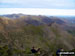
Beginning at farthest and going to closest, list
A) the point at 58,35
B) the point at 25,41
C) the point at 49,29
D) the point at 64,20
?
the point at 64,20, the point at 49,29, the point at 58,35, the point at 25,41

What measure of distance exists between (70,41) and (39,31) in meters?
2.90

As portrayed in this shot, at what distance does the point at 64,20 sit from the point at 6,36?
1109 cm

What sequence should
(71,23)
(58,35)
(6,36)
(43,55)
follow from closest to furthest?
(43,55) → (6,36) → (58,35) → (71,23)

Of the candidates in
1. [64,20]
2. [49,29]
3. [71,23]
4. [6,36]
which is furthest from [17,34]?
[64,20]

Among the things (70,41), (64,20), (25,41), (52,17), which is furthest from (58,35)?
(52,17)

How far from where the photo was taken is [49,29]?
58.5ft

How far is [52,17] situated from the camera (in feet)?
88.1

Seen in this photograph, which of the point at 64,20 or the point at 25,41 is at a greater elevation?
the point at 64,20

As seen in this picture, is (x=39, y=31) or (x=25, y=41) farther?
(x=39, y=31)

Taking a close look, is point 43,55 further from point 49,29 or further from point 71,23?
point 71,23

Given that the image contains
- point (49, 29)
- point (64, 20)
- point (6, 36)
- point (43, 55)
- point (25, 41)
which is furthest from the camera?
point (64, 20)

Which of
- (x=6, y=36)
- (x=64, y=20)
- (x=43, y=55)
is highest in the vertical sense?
(x=64, y=20)

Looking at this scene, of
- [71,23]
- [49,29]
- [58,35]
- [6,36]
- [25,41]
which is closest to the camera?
[25,41]

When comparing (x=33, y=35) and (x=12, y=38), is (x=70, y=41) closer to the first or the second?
(x=33, y=35)
